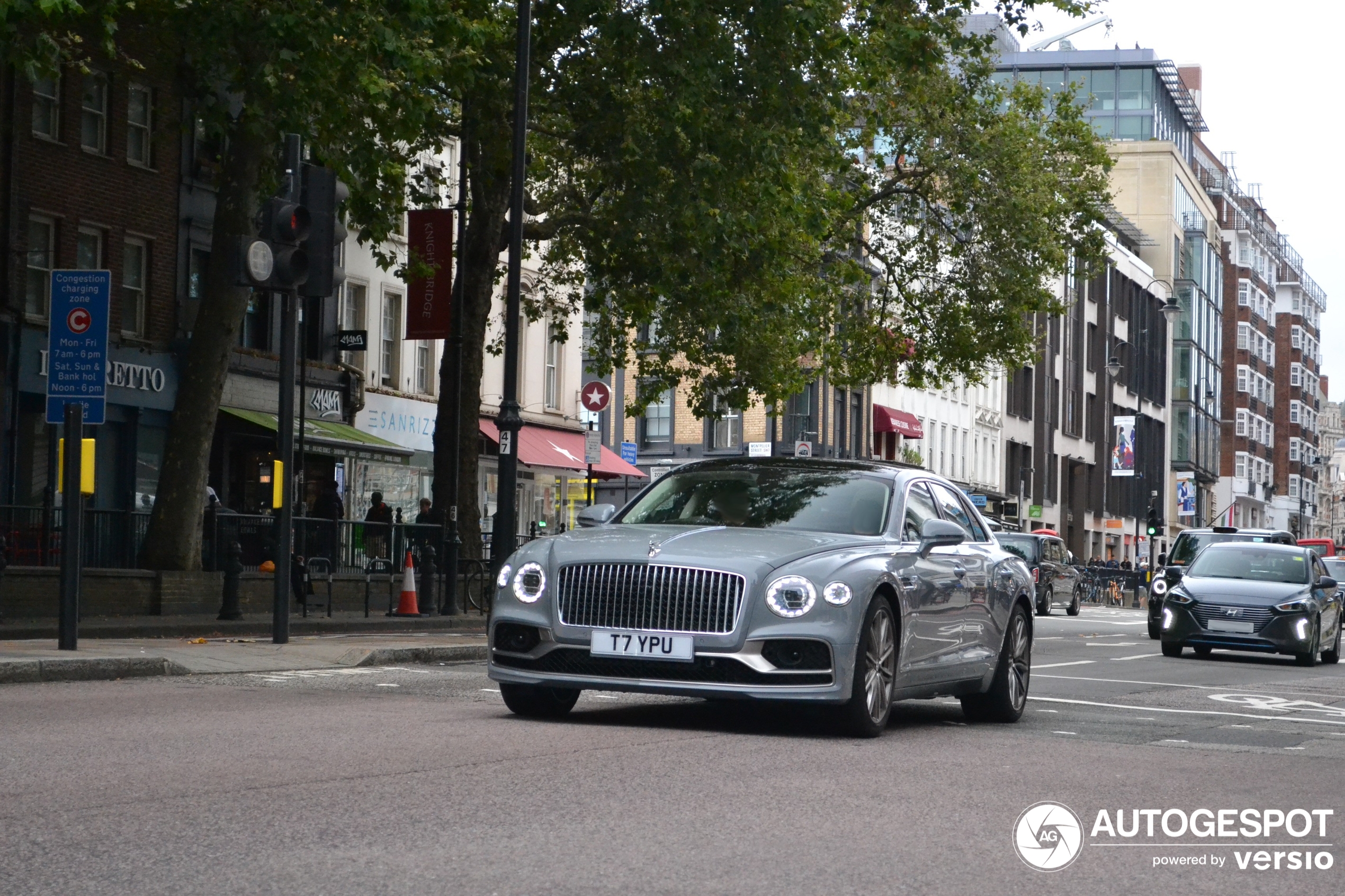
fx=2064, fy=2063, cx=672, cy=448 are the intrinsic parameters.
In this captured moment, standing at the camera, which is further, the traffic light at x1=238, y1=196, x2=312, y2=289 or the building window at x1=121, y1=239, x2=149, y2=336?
the building window at x1=121, y1=239, x2=149, y2=336

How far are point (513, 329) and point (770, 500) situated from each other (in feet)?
43.5

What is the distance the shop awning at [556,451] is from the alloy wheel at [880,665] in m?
34.3

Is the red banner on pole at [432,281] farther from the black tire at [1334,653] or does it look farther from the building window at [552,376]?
the building window at [552,376]

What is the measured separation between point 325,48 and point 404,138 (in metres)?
2.78

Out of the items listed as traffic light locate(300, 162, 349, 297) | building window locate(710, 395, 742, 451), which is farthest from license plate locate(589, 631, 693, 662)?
building window locate(710, 395, 742, 451)

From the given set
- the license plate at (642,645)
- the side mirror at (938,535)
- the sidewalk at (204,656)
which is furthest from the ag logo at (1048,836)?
the sidewalk at (204,656)

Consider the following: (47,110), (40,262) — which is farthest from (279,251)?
(47,110)

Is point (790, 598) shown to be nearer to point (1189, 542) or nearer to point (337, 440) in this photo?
point (337, 440)

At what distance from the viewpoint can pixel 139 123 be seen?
113 ft

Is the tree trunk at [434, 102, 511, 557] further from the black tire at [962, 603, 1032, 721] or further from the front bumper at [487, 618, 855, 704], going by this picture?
the front bumper at [487, 618, 855, 704]

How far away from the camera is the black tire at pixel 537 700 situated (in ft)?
37.3

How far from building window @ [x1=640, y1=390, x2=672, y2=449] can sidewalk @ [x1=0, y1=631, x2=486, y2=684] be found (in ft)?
155

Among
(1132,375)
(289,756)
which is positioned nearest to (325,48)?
(289,756)

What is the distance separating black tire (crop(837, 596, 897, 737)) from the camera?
420 inches
